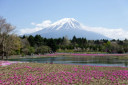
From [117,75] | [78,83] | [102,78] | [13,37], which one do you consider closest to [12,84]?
[78,83]

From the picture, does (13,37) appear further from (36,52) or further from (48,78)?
(48,78)

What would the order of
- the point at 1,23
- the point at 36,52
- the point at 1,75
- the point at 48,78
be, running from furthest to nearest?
1. the point at 36,52
2. the point at 1,23
3. the point at 1,75
4. the point at 48,78

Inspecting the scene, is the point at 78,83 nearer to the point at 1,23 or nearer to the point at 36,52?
the point at 1,23

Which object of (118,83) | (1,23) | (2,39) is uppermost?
(1,23)

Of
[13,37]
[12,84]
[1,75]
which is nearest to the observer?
[12,84]

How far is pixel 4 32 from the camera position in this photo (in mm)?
36875

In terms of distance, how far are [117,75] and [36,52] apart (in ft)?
185

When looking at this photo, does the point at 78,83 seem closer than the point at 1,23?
Yes

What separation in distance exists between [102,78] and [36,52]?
2241 inches

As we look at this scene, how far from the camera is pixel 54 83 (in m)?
11.6

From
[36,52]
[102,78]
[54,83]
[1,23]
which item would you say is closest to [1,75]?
[54,83]

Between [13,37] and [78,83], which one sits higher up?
[13,37]

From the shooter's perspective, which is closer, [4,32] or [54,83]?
[54,83]

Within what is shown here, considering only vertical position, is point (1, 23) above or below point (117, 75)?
above
